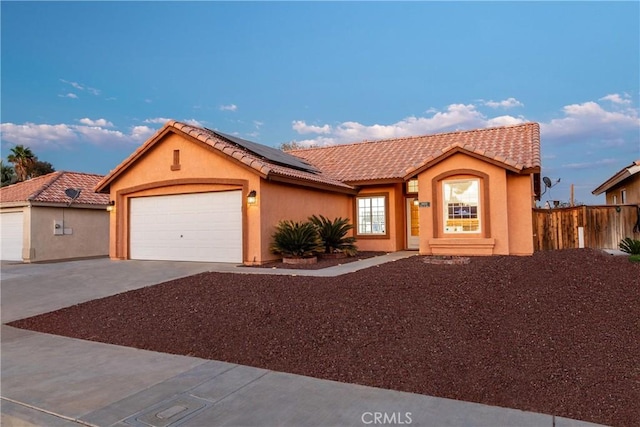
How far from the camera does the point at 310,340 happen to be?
6.25 metres

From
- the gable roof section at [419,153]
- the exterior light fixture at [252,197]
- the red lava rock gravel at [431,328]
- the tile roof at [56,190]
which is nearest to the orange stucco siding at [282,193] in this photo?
the exterior light fixture at [252,197]

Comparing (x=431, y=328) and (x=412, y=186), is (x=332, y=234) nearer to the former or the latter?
(x=412, y=186)

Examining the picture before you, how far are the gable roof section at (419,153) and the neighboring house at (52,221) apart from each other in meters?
10.4

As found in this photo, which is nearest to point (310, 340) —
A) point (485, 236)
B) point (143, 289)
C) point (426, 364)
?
point (426, 364)

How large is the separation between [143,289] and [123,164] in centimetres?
790

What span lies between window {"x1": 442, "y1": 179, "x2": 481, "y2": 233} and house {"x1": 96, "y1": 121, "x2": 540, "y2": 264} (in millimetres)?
31

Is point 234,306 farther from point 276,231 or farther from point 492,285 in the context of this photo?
point 276,231

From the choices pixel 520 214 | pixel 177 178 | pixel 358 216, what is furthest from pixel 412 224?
pixel 177 178

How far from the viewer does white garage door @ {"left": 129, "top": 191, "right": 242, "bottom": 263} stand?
14281 millimetres

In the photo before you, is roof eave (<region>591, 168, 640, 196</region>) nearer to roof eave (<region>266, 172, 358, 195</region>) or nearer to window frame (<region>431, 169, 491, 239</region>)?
window frame (<region>431, 169, 491, 239</region>)

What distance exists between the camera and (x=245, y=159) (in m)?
13.4

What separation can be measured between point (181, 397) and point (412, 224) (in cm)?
1432

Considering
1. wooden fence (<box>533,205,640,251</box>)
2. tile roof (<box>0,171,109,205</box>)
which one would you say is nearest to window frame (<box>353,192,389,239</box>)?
wooden fence (<box>533,205,640,251</box>)

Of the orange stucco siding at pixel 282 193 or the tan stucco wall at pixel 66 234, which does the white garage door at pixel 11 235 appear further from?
the orange stucco siding at pixel 282 193
